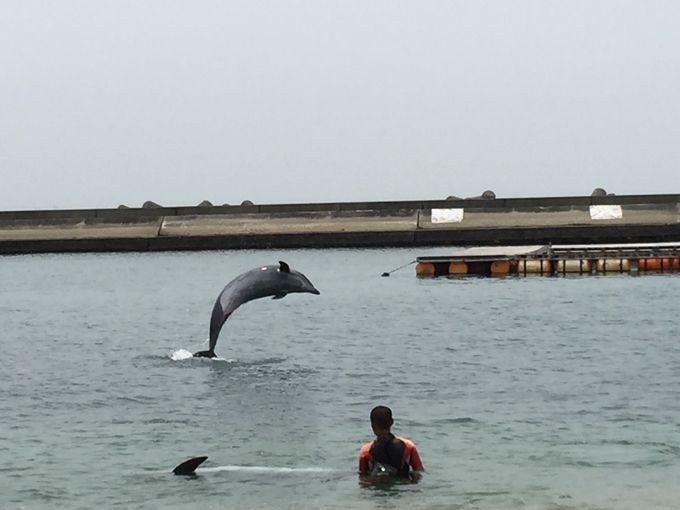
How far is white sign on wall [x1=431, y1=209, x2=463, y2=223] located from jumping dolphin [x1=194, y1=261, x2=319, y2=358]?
82663 mm

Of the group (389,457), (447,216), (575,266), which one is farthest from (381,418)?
(447,216)

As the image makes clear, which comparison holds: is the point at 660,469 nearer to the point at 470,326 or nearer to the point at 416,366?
the point at 416,366

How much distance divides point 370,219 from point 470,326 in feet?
228

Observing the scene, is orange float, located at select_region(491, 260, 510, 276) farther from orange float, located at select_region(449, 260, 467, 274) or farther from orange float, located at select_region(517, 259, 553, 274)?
orange float, located at select_region(449, 260, 467, 274)

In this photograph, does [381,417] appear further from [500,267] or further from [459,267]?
[459,267]

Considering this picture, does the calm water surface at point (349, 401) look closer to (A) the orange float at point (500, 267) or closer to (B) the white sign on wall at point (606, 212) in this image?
(A) the orange float at point (500, 267)

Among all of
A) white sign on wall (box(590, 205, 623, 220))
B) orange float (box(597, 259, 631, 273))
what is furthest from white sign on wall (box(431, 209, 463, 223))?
orange float (box(597, 259, 631, 273))

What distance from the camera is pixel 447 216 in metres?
117

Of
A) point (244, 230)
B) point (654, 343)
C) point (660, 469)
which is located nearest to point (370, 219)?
point (244, 230)

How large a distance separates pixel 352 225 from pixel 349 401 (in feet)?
289

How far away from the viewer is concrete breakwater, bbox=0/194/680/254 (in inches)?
4294

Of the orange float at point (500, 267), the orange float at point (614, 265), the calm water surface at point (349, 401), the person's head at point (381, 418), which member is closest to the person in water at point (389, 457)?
the person's head at point (381, 418)

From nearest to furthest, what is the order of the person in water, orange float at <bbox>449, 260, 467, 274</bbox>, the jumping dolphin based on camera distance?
1. the person in water
2. the jumping dolphin
3. orange float at <bbox>449, 260, 467, 274</bbox>

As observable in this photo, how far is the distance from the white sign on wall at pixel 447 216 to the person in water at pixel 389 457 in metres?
94.0
